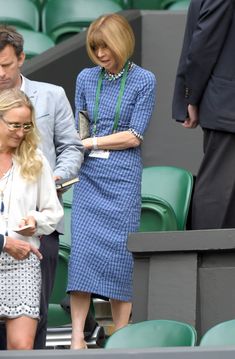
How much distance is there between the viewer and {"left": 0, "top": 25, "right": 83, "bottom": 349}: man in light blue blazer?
23.0 feet

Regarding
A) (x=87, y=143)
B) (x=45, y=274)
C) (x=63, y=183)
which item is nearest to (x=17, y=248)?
(x=45, y=274)

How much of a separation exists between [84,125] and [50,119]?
701 mm

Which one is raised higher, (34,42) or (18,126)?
(18,126)

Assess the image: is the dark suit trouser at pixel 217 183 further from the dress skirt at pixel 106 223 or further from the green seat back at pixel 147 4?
the green seat back at pixel 147 4

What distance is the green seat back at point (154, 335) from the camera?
6277 millimetres

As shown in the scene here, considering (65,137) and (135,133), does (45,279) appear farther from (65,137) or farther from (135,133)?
(135,133)

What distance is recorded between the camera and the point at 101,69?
311 inches

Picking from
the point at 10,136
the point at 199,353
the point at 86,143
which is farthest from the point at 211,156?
the point at 199,353

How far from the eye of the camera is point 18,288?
639 cm

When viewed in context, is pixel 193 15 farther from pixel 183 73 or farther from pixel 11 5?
pixel 11 5

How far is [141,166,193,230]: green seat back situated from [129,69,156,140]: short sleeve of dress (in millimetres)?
725

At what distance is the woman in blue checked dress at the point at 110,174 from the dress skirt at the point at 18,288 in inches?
49.5

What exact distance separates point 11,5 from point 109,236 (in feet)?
11.5

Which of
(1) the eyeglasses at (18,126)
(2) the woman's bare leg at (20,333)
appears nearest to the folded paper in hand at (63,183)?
(1) the eyeglasses at (18,126)
